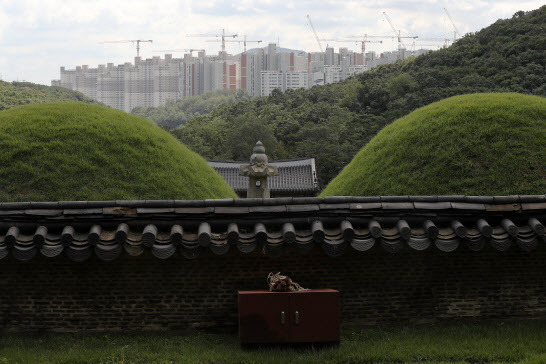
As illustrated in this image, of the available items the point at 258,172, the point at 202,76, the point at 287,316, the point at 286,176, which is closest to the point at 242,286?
the point at 287,316

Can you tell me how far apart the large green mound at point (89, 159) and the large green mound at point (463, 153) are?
127 inches

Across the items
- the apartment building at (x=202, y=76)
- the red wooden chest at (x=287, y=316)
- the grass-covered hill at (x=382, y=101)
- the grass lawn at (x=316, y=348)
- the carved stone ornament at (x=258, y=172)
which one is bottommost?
the grass lawn at (x=316, y=348)

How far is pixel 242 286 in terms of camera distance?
21.5ft

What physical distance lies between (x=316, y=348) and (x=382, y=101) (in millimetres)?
39424

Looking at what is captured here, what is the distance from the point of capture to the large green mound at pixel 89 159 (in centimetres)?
941

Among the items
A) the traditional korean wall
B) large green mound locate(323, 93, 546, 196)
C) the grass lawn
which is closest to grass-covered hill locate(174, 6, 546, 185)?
large green mound locate(323, 93, 546, 196)

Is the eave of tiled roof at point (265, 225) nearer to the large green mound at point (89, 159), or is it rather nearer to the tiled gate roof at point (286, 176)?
the large green mound at point (89, 159)

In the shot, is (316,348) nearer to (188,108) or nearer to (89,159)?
(89,159)

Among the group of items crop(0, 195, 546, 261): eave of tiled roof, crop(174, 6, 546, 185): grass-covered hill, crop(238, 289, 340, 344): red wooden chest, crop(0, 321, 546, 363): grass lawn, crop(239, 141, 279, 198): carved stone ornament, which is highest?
crop(174, 6, 546, 185): grass-covered hill

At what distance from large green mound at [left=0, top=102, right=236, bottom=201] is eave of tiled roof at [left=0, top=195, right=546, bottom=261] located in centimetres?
342

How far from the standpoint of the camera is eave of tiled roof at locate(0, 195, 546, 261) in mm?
5863

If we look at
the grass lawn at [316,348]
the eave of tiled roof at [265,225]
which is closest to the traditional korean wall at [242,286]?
the grass lawn at [316,348]

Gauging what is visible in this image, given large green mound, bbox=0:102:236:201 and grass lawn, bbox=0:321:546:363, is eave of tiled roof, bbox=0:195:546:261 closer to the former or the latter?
grass lawn, bbox=0:321:546:363

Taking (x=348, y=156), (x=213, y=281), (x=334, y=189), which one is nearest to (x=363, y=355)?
(x=213, y=281)
